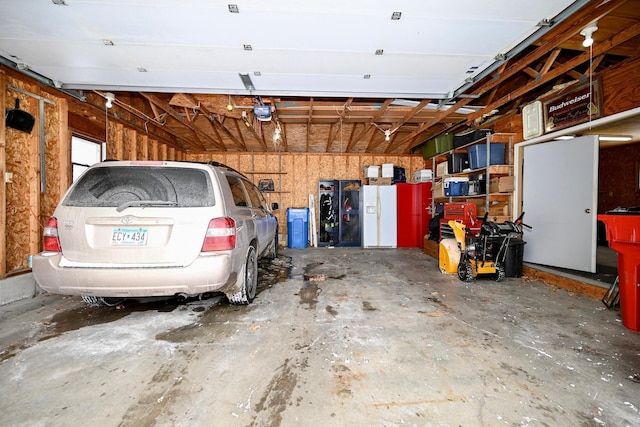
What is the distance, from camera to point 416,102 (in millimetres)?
5152

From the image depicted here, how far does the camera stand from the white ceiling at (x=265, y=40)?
231 cm

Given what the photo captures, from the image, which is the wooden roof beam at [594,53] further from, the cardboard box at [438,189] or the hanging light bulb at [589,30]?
the cardboard box at [438,189]

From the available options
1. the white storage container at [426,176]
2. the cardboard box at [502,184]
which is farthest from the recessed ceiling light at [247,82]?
the white storage container at [426,176]

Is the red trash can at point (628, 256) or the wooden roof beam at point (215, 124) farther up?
the wooden roof beam at point (215, 124)

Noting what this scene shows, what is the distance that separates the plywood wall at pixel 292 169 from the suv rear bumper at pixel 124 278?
6585 millimetres

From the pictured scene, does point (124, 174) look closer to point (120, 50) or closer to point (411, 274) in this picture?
point (120, 50)

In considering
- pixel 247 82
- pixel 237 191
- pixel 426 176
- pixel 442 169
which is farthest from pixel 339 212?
pixel 237 191

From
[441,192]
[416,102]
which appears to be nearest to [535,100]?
[416,102]

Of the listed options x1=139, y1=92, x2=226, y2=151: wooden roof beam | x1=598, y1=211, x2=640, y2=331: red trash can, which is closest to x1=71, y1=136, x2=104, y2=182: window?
x1=139, y1=92, x2=226, y2=151: wooden roof beam

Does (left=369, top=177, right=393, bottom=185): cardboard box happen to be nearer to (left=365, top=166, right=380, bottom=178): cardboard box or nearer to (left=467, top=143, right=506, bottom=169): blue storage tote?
(left=365, top=166, right=380, bottom=178): cardboard box

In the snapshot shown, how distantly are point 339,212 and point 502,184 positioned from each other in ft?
15.0

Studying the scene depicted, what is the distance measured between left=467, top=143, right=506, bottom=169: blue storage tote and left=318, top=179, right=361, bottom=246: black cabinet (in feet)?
11.5

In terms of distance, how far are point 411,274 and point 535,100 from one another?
3.88 metres

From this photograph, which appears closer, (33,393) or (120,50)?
(33,393)
